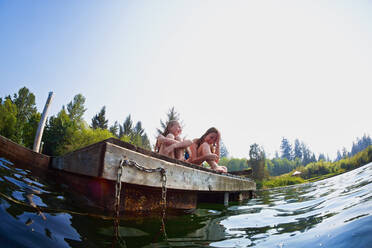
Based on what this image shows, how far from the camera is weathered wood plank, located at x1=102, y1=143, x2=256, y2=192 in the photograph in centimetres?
159

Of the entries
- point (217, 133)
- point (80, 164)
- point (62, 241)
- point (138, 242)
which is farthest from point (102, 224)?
point (217, 133)

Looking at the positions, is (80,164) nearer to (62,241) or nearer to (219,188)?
(62,241)

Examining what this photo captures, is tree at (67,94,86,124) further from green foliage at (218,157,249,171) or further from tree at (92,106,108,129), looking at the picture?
green foliage at (218,157,249,171)

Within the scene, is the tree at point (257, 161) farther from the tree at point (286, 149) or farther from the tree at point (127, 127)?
the tree at point (286, 149)

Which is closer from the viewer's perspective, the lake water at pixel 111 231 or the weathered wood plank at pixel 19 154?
the lake water at pixel 111 231

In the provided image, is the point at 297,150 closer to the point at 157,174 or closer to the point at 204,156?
the point at 204,156

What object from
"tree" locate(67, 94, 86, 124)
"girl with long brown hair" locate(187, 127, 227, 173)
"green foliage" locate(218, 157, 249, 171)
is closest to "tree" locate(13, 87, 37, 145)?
"tree" locate(67, 94, 86, 124)

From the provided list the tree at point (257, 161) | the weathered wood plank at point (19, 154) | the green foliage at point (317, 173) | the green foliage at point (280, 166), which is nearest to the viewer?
the weathered wood plank at point (19, 154)

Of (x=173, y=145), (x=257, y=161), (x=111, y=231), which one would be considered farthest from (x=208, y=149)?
(x=257, y=161)

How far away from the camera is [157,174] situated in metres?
2.01

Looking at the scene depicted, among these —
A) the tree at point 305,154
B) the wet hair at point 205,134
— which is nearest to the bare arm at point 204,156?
the wet hair at point 205,134

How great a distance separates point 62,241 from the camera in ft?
3.46

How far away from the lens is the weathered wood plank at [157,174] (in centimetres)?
159

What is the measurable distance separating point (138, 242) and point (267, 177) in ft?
104
